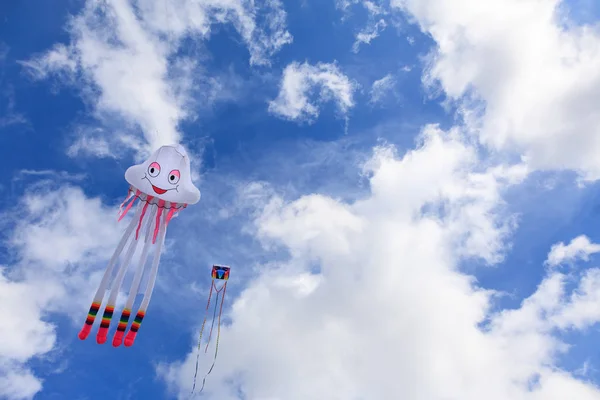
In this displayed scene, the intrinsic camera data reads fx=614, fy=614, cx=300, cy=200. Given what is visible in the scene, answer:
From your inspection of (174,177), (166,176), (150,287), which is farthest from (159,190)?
(150,287)

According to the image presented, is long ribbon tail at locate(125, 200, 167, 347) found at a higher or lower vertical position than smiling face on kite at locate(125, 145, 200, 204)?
lower

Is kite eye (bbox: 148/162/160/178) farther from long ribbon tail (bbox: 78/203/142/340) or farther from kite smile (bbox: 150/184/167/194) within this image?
long ribbon tail (bbox: 78/203/142/340)

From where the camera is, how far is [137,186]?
40.8m

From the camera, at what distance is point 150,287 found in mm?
41906

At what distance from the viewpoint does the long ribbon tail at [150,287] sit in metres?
41.3

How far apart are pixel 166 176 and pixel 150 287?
7746mm

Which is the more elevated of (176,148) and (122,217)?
(176,148)

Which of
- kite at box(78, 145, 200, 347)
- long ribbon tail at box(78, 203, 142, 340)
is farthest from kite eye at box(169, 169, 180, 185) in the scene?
long ribbon tail at box(78, 203, 142, 340)

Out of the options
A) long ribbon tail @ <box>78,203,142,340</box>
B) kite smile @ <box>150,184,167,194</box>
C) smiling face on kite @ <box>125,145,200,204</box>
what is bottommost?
long ribbon tail @ <box>78,203,142,340</box>

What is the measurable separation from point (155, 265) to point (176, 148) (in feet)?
26.7

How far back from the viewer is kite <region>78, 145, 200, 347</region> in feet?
134

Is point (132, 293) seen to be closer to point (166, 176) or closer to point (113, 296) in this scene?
point (113, 296)

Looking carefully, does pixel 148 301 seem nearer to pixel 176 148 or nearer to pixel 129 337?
pixel 129 337

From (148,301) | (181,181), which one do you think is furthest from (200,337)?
(181,181)
